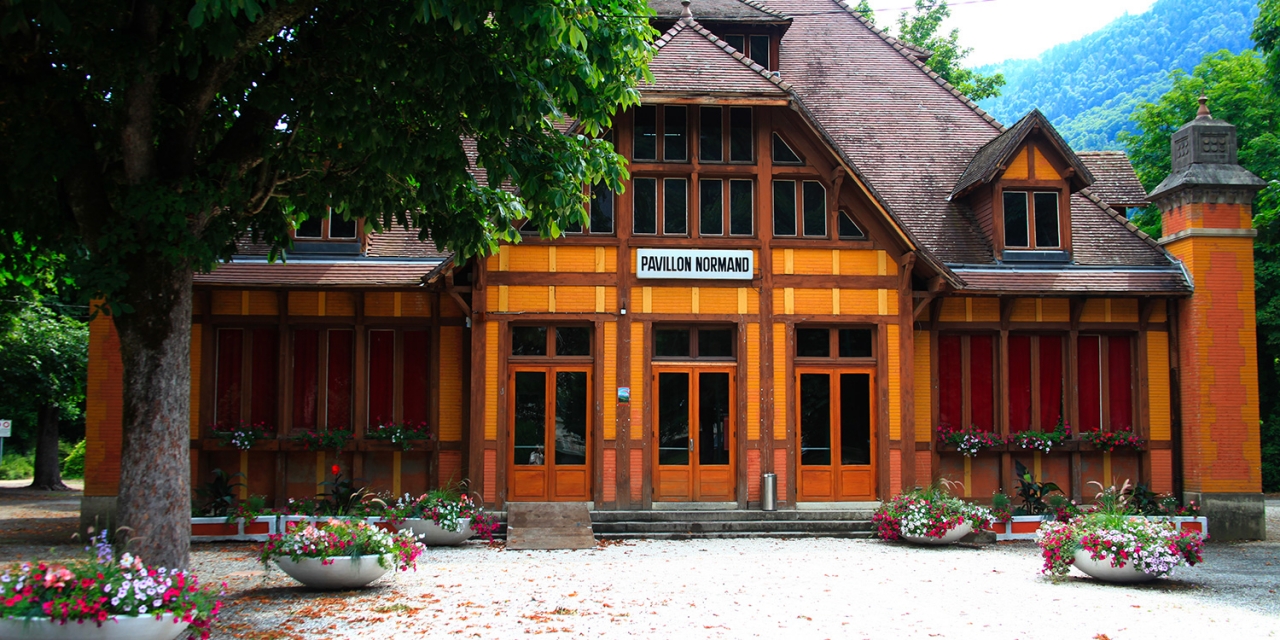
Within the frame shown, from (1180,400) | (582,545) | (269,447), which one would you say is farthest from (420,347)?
(1180,400)

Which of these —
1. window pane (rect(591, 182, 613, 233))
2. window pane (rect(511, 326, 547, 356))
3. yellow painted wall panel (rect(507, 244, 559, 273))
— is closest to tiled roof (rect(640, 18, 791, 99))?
window pane (rect(591, 182, 613, 233))

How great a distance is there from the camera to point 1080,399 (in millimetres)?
18547

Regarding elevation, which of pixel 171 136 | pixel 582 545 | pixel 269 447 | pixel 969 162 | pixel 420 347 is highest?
pixel 969 162

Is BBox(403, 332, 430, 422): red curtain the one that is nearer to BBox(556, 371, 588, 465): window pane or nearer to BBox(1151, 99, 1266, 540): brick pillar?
BBox(556, 371, 588, 465): window pane

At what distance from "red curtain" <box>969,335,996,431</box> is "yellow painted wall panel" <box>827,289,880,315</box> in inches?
91.6

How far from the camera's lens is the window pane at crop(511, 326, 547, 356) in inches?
682

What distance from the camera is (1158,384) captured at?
1842cm

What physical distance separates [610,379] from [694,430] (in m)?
1.67

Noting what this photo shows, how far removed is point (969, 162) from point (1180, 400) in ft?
19.1

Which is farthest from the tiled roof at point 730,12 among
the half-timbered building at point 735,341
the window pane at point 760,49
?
the half-timbered building at point 735,341

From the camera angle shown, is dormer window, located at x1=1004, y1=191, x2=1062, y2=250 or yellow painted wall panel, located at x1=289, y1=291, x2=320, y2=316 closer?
yellow painted wall panel, located at x1=289, y1=291, x2=320, y2=316

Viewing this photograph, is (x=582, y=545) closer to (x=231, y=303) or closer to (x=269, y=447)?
(x=269, y=447)

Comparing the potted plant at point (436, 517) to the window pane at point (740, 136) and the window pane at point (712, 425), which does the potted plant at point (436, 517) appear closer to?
the window pane at point (712, 425)

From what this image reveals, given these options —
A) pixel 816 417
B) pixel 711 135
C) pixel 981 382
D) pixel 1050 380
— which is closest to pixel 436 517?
pixel 816 417
